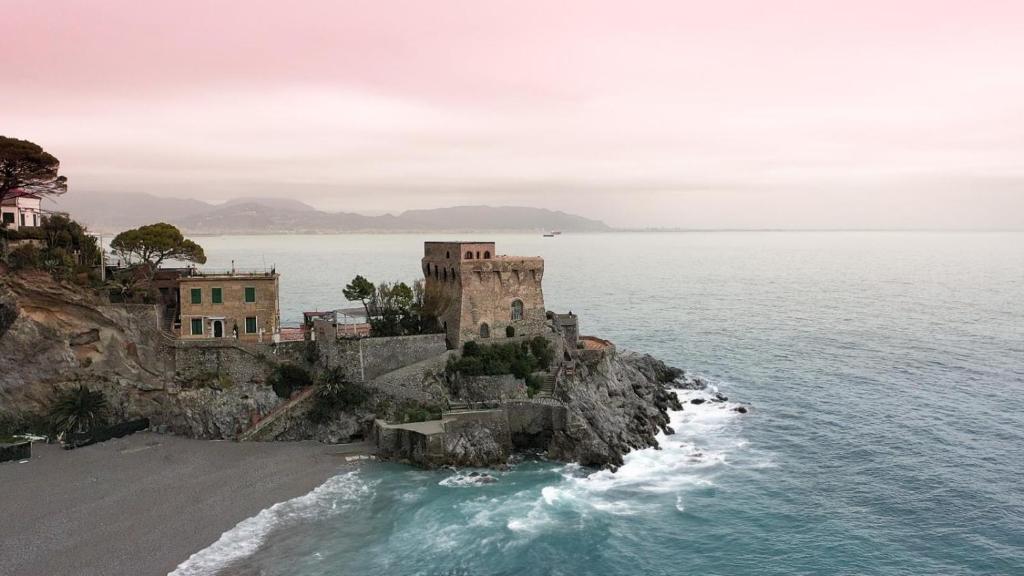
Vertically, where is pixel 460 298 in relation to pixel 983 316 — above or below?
above

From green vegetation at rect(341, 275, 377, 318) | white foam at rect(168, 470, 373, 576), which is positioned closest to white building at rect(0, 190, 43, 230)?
green vegetation at rect(341, 275, 377, 318)

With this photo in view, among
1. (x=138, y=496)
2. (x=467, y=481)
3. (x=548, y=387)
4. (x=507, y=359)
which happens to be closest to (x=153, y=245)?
(x=138, y=496)

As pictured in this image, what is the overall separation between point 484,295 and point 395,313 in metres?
7.31

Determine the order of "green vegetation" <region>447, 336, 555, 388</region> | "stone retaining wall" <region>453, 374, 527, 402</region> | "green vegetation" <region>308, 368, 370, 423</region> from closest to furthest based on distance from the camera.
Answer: "green vegetation" <region>308, 368, 370, 423</region>
"stone retaining wall" <region>453, 374, 527, 402</region>
"green vegetation" <region>447, 336, 555, 388</region>

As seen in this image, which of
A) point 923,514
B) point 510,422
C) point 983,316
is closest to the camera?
point 923,514

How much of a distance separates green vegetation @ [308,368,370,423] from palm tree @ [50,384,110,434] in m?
14.2

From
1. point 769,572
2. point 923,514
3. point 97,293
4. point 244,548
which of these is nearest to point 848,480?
point 923,514

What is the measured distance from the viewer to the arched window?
5762 centimetres

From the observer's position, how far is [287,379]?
51.6 meters

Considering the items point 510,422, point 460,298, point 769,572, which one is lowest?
point 769,572

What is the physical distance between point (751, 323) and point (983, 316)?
115 ft

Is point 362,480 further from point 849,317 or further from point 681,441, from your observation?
point 849,317

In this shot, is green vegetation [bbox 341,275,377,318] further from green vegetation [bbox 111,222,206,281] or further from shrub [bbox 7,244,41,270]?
shrub [bbox 7,244,41,270]

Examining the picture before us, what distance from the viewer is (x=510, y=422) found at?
49.9m
